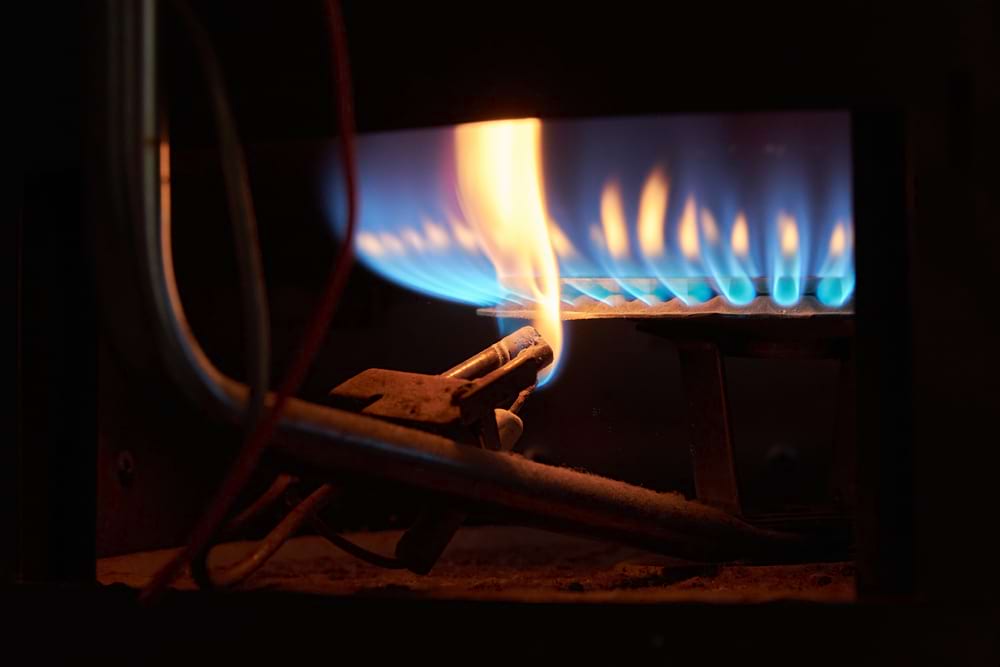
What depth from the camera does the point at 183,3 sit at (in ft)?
1.72

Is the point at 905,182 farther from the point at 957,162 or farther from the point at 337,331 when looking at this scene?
the point at 337,331

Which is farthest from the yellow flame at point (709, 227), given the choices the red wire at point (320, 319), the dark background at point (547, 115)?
the red wire at point (320, 319)

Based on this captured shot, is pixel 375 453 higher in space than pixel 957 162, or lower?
lower

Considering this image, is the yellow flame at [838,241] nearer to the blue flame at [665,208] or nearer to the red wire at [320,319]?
the blue flame at [665,208]

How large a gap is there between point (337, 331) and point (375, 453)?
0.61 m

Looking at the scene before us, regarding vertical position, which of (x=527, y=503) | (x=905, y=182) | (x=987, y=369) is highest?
(x=905, y=182)

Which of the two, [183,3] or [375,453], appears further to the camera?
[375,453]

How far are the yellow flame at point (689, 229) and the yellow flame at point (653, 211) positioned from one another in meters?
0.02

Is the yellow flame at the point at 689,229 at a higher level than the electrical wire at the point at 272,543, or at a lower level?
higher

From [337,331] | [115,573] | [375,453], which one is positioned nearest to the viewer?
[375,453]

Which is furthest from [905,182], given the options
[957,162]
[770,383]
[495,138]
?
[770,383]

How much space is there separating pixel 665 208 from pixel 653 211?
0.04 feet

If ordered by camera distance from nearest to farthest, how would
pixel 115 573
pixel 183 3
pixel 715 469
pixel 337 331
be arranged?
pixel 183 3, pixel 115 573, pixel 715 469, pixel 337 331

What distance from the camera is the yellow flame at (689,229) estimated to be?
82 cm
